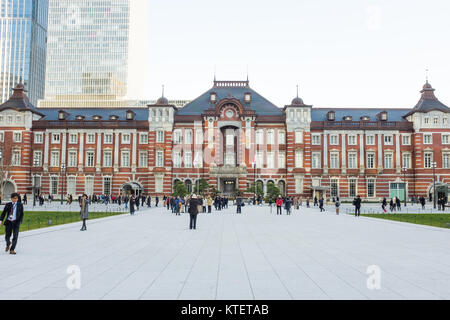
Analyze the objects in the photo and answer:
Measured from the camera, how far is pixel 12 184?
5609 centimetres

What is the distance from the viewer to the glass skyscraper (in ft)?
393

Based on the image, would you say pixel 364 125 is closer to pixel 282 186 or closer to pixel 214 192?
pixel 282 186

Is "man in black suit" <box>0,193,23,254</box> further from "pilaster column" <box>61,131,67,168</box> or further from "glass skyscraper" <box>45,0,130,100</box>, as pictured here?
"glass skyscraper" <box>45,0,130,100</box>

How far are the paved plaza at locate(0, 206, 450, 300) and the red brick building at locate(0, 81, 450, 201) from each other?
40341 millimetres

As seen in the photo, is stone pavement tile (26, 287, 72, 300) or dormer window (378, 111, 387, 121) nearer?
stone pavement tile (26, 287, 72, 300)

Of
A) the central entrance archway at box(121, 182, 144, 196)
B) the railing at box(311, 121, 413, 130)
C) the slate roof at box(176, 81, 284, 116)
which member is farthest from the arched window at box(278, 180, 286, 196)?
the central entrance archway at box(121, 182, 144, 196)

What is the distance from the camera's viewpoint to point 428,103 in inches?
2206

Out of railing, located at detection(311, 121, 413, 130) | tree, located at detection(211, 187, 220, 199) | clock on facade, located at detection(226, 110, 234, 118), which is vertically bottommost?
tree, located at detection(211, 187, 220, 199)

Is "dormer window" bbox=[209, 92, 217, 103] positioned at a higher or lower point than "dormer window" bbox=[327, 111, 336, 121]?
higher

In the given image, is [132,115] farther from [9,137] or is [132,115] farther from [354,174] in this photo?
[354,174]

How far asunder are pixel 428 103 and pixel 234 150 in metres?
30.5

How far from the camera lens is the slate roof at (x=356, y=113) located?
58.6 meters

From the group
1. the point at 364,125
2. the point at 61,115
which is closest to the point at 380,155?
the point at 364,125

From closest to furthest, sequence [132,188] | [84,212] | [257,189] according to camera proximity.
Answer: [84,212]
[257,189]
[132,188]
